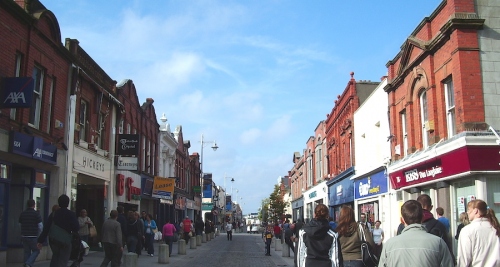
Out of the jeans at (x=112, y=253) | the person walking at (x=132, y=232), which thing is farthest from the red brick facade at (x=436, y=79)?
the person walking at (x=132, y=232)

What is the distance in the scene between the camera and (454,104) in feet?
49.9

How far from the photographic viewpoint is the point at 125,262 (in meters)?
13.0

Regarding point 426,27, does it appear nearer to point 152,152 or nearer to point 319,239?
point 319,239

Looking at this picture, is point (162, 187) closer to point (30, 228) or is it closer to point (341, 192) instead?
point (341, 192)

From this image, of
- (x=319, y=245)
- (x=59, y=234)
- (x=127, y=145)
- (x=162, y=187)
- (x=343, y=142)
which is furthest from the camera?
(x=343, y=142)

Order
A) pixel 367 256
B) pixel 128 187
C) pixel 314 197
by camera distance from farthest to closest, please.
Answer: pixel 314 197 → pixel 128 187 → pixel 367 256

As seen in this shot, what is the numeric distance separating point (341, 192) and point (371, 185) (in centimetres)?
788

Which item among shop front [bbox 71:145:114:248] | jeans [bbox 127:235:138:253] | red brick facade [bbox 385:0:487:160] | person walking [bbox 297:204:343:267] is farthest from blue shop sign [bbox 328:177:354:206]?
person walking [bbox 297:204:343:267]

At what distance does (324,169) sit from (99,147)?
21959 millimetres

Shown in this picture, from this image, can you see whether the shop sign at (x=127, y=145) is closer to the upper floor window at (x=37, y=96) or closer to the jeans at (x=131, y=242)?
the upper floor window at (x=37, y=96)

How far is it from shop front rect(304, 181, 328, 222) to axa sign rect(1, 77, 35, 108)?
26.1 meters

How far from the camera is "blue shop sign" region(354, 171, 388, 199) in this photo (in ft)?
76.1

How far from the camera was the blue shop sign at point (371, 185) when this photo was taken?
76.1ft

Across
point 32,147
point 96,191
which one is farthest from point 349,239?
point 96,191
